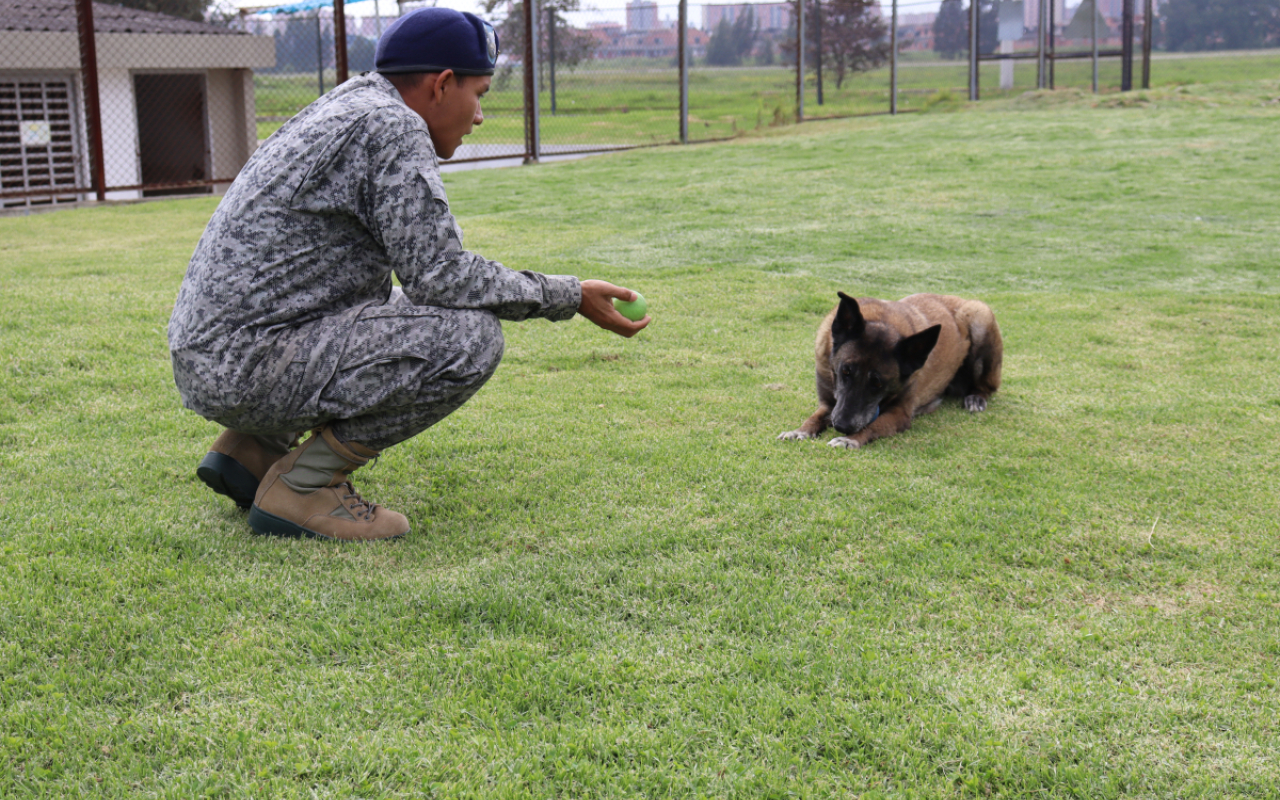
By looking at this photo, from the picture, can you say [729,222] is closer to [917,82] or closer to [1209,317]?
[1209,317]

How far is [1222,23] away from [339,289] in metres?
43.5

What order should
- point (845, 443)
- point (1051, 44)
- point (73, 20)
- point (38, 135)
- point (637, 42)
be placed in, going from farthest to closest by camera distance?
point (1051, 44)
point (637, 42)
point (73, 20)
point (38, 135)
point (845, 443)

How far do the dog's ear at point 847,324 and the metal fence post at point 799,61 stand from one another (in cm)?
1557

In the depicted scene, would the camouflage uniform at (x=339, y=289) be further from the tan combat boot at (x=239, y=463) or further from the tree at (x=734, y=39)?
the tree at (x=734, y=39)

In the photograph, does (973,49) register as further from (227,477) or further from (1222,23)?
(227,477)

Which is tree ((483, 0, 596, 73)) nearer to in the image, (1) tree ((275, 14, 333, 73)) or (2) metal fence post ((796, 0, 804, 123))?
(1) tree ((275, 14, 333, 73))

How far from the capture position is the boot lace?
3227 millimetres

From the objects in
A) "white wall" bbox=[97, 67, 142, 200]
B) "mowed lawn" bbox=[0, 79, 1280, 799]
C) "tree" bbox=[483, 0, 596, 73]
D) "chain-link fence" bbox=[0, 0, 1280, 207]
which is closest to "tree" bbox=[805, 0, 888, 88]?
"chain-link fence" bbox=[0, 0, 1280, 207]

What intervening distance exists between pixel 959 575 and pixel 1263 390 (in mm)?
2908

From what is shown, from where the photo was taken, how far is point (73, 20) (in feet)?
50.5

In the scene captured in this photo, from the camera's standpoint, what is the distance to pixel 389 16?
1830 centimetres

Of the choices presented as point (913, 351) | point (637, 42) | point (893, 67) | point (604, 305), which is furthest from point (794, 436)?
point (893, 67)

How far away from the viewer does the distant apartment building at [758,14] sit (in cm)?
1998

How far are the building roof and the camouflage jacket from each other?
520 inches
